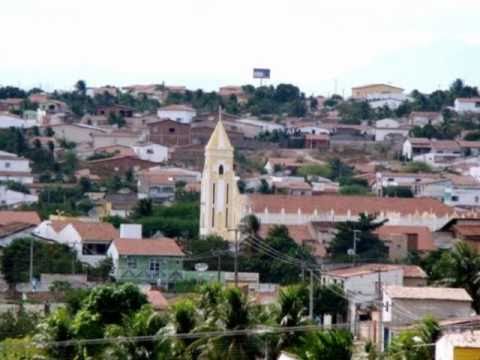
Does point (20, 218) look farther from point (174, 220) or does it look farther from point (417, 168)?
point (417, 168)

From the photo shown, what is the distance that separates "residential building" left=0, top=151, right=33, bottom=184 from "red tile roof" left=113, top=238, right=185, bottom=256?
101 feet

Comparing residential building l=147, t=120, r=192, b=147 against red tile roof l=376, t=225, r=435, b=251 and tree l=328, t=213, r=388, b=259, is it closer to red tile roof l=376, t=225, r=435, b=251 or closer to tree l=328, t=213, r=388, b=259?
red tile roof l=376, t=225, r=435, b=251

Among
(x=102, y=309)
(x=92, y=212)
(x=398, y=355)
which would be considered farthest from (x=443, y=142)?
(x=398, y=355)

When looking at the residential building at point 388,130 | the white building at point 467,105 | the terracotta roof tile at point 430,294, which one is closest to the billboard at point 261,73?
the white building at point 467,105

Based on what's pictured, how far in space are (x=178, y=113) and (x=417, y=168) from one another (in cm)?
2583

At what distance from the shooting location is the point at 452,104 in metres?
132

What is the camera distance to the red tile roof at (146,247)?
6138 centimetres

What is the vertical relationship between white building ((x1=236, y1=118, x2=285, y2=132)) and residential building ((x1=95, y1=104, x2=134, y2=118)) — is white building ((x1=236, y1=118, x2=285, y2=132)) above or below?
below

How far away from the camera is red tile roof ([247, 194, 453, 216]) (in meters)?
75.6

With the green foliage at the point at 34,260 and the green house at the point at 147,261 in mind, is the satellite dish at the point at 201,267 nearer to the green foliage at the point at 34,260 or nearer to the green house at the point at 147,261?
the green house at the point at 147,261

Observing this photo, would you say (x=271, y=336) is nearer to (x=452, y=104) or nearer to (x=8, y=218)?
(x=8, y=218)

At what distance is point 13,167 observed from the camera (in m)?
95.1

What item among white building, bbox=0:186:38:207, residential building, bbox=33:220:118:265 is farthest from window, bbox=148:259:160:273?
white building, bbox=0:186:38:207

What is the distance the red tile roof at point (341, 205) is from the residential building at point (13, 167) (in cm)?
1891
